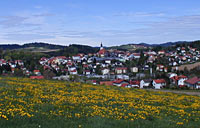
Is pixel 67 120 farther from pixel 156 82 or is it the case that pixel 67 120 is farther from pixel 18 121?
pixel 156 82

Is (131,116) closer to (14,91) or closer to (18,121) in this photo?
(18,121)

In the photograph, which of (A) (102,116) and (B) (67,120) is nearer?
(B) (67,120)

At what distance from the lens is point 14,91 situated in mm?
18906

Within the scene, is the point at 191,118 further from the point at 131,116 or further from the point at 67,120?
the point at 67,120

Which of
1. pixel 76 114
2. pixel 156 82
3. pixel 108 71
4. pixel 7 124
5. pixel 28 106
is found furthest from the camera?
pixel 108 71

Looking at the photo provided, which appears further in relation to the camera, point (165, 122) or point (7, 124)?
point (165, 122)

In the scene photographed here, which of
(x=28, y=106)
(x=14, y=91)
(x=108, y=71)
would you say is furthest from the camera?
(x=108, y=71)

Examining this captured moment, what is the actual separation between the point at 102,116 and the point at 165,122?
2771 millimetres

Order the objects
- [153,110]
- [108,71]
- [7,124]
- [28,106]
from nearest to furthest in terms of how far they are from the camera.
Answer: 1. [7,124]
2. [28,106]
3. [153,110]
4. [108,71]

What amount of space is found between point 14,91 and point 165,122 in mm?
10875

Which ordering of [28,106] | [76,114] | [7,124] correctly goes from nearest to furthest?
[7,124] < [76,114] < [28,106]

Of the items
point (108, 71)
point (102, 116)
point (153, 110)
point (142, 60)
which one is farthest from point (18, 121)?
point (142, 60)

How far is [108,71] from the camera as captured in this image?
148 m

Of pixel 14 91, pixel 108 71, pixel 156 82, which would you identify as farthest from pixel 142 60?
pixel 14 91
